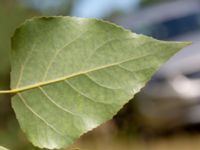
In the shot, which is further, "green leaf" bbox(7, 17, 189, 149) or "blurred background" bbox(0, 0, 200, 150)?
"blurred background" bbox(0, 0, 200, 150)

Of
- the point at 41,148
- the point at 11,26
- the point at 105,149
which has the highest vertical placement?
the point at 41,148

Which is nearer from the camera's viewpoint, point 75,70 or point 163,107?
point 75,70

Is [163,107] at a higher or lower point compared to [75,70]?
lower

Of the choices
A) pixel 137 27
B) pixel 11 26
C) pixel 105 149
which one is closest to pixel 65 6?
pixel 11 26

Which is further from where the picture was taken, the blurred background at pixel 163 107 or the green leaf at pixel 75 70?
the blurred background at pixel 163 107

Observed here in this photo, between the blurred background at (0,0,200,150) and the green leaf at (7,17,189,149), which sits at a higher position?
the green leaf at (7,17,189,149)

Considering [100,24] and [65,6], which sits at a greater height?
[100,24]

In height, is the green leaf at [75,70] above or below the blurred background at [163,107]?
above

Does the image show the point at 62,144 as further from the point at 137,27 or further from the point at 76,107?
the point at 137,27
